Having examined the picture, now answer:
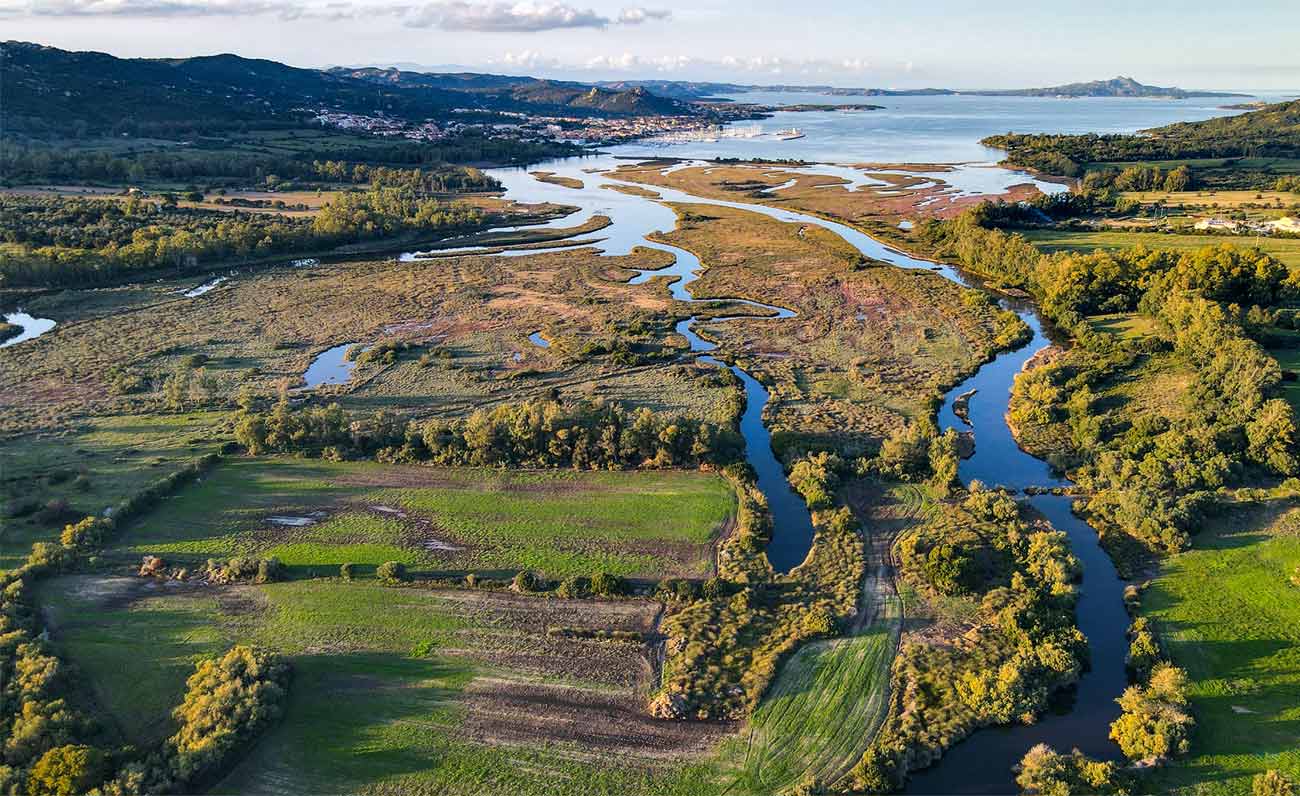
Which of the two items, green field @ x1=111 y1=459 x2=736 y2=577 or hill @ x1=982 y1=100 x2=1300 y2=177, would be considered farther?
hill @ x1=982 y1=100 x2=1300 y2=177

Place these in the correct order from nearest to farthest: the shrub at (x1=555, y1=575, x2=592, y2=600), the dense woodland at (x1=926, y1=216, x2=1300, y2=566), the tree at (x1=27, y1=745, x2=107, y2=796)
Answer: the tree at (x1=27, y1=745, x2=107, y2=796) < the shrub at (x1=555, y1=575, x2=592, y2=600) < the dense woodland at (x1=926, y1=216, x2=1300, y2=566)

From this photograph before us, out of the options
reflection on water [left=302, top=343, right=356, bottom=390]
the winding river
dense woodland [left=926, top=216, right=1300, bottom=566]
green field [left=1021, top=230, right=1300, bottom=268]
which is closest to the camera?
the winding river

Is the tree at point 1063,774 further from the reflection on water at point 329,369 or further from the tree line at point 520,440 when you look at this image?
the reflection on water at point 329,369

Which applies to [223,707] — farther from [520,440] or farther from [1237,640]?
[1237,640]

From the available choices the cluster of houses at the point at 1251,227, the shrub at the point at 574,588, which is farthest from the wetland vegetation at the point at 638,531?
the cluster of houses at the point at 1251,227

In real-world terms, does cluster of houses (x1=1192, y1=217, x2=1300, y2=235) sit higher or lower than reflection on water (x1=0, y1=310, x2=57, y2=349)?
higher

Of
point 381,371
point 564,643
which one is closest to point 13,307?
point 381,371

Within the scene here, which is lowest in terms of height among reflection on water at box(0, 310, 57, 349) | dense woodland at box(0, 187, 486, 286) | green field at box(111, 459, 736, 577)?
green field at box(111, 459, 736, 577)

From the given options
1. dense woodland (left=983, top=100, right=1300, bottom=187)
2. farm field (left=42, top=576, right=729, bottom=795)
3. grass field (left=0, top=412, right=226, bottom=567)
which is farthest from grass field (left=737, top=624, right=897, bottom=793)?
dense woodland (left=983, top=100, right=1300, bottom=187)

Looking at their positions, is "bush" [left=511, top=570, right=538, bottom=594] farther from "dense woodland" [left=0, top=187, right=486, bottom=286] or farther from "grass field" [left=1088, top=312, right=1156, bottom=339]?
"dense woodland" [left=0, top=187, right=486, bottom=286]
